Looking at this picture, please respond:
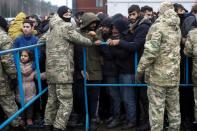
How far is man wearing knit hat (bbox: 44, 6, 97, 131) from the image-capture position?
5.05m

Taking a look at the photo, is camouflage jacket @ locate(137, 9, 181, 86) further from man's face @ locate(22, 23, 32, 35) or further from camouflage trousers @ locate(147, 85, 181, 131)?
man's face @ locate(22, 23, 32, 35)

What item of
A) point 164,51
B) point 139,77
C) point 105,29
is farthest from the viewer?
point 105,29

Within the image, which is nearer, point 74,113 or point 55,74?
point 55,74

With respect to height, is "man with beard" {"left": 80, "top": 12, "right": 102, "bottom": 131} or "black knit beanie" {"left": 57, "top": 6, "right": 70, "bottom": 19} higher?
"black knit beanie" {"left": 57, "top": 6, "right": 70, "bottom": 19}

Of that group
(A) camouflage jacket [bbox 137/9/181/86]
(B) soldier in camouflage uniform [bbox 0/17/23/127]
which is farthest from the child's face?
(A) camouflage jacket [bbox 137/9/181/86]

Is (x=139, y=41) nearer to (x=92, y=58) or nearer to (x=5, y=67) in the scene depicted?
(x=92, y=58)

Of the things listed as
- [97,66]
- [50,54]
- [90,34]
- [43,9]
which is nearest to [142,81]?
[97,66]

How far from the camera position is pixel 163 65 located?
182 inches

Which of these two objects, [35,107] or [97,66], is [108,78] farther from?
[35,107]

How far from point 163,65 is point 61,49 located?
148 centimetres

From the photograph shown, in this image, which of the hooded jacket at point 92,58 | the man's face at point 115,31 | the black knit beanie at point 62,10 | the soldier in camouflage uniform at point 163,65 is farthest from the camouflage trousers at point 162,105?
the black knit beanie at point 62,10

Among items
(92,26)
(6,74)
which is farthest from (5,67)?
(92,26)

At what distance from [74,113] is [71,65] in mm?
1192

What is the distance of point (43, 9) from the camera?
2051 inches
